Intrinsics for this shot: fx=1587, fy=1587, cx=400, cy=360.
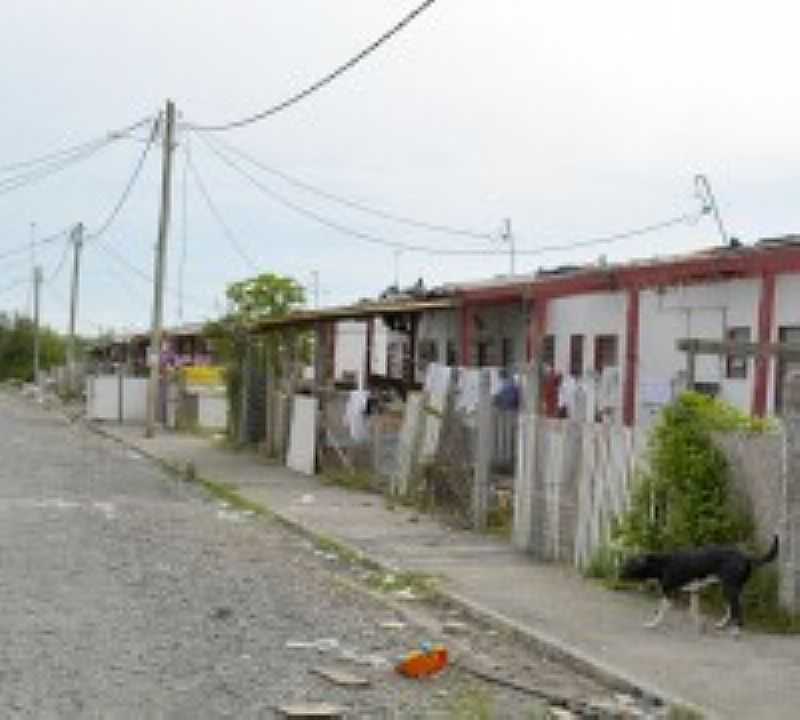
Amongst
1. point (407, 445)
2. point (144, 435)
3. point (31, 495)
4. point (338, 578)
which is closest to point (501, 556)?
point (338, 578)

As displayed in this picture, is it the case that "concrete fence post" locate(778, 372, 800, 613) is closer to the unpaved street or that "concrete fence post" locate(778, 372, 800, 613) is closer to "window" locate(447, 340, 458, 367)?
the unpaved street

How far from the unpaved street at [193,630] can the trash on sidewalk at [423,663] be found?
10 cm

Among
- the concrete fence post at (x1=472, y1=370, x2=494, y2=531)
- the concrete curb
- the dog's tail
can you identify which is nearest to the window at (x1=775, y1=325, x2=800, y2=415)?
the concrete fence post at (x1=472, y1=370, x2=494, y2=531)

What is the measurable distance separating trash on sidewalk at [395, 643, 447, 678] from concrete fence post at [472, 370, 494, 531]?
28.6 ft

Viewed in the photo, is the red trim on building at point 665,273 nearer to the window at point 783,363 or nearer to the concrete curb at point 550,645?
the window at point 783,363

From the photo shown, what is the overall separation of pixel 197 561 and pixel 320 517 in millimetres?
5230

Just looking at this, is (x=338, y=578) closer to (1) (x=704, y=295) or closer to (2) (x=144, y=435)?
(1) (x=704, y=295)

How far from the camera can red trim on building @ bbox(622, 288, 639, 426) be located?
23.7m

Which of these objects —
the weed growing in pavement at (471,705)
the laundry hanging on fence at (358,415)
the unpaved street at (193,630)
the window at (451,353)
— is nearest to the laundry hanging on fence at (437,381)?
the laundry hanging on fence at (358,415)

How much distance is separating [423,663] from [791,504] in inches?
140

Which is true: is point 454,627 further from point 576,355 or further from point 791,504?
point 576,355

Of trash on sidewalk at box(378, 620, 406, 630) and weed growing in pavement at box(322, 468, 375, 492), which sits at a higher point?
weed growing in pavement at box(322, 468, 375, 492)

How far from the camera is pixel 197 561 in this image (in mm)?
15133

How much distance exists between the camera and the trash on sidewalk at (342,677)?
9242mm
